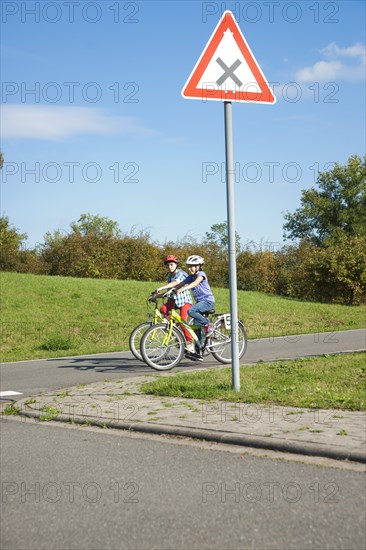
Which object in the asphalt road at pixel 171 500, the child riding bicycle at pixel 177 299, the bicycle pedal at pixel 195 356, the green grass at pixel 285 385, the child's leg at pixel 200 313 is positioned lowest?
the asphalt road at pixel 171 500

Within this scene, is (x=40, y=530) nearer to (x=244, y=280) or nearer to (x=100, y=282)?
(x=100, y=282)

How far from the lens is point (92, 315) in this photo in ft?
76.7

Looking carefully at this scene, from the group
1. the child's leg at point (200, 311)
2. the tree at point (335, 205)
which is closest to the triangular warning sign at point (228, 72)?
the child's leg at point (200, 311)

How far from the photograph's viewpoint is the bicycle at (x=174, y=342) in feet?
37.8

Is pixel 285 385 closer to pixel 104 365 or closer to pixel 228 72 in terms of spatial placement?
pixel 228 72

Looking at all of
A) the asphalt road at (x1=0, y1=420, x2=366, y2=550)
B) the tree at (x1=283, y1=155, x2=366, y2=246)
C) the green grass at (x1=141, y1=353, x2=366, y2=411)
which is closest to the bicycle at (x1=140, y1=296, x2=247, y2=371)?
the green grass at (x1=141, y1=353, x2=366, y2=411)

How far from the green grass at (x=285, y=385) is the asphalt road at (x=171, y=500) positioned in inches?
70.5

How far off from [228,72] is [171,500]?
4.97 metres

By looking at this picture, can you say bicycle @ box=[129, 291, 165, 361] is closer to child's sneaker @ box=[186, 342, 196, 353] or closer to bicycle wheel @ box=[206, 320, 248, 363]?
child's sneaker @ box=[186, 342, 196, 353]

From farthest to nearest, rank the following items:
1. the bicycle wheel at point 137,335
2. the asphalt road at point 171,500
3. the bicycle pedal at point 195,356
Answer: the bicycle pedal at point 195,356
the bicycle wheel at point 137,335
the asphalt road at point 171,500

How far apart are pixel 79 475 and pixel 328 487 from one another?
1.90m

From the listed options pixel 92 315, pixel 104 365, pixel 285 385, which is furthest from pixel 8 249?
pixel 285 385

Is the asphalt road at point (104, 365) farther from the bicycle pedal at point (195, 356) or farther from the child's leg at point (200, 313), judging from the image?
the child's leg at point (200, 313)

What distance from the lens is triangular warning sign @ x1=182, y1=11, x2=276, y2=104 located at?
775cm
